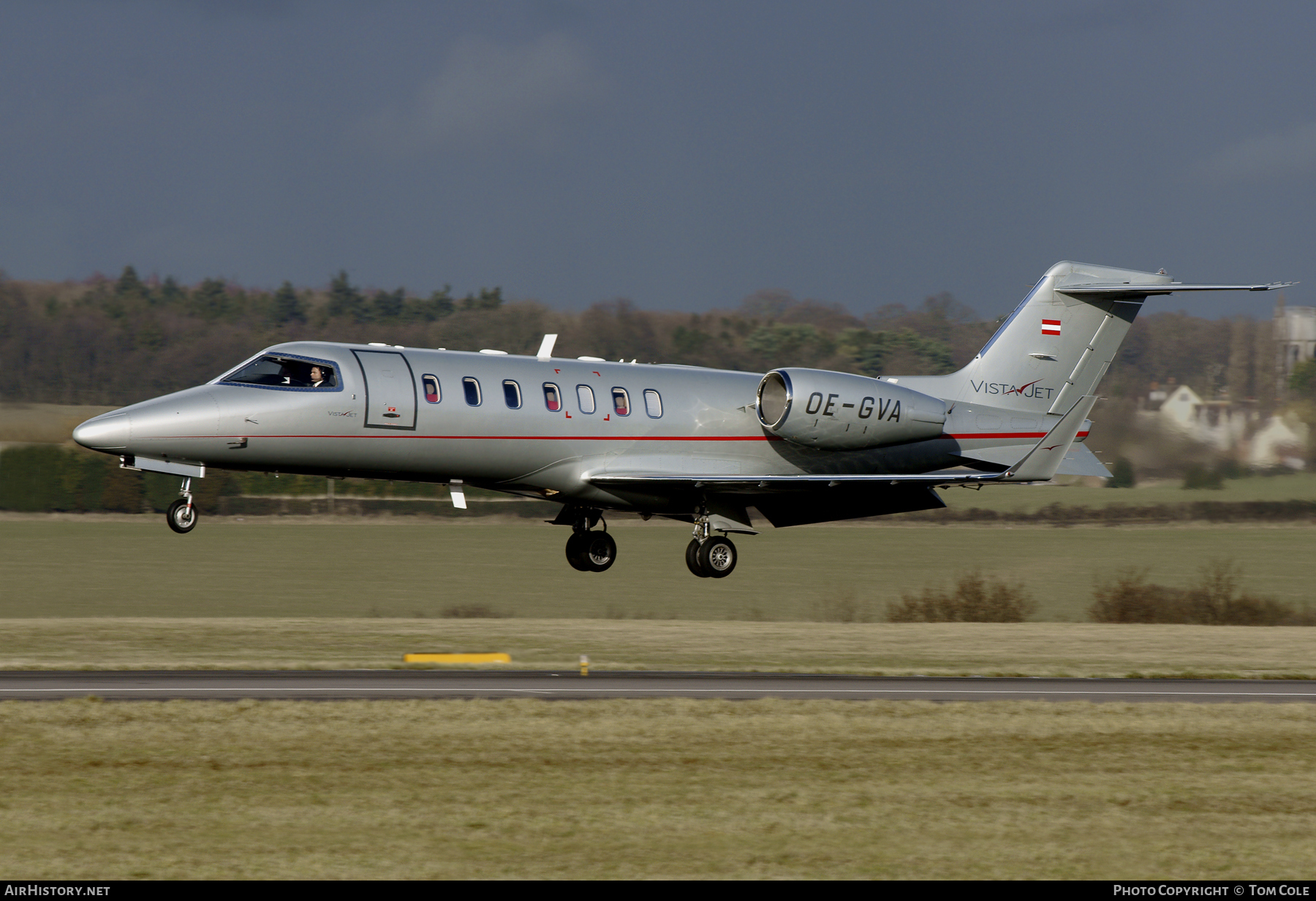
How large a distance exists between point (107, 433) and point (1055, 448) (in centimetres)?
1623

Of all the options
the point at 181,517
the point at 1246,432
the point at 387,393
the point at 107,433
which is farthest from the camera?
the point at 1246,432

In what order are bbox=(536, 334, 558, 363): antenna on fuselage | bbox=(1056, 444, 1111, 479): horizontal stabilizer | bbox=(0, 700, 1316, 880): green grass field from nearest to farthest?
bbox=(0, 700, 1316, 880): green grass field, bbox=(536, 334, 558, 363): antenna on fuselage, bbox=(1056, 444, 1111, 479): horizontal stabilizer

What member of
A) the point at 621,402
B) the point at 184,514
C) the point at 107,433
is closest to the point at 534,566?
the point at 621,402

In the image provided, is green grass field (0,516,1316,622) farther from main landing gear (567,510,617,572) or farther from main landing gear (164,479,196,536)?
main landing gear (164,479,196,536)

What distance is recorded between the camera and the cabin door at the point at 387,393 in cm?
2336

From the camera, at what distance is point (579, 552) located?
92.1 feet

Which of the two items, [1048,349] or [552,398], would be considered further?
[1048,349]

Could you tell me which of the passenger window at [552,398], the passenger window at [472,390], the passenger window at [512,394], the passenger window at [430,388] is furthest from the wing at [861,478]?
the passenger window at [430,388]

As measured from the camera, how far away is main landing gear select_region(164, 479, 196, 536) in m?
22.4

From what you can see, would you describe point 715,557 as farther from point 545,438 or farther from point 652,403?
point 545,438

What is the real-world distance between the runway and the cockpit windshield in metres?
4.43

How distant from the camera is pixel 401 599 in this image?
3922cm

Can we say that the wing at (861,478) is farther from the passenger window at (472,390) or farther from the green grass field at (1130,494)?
the green grass field at (1130,494)

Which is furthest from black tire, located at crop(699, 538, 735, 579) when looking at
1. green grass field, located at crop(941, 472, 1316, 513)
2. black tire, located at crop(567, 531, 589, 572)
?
green grass field, located at crop(941, 472, 1316, 513)
